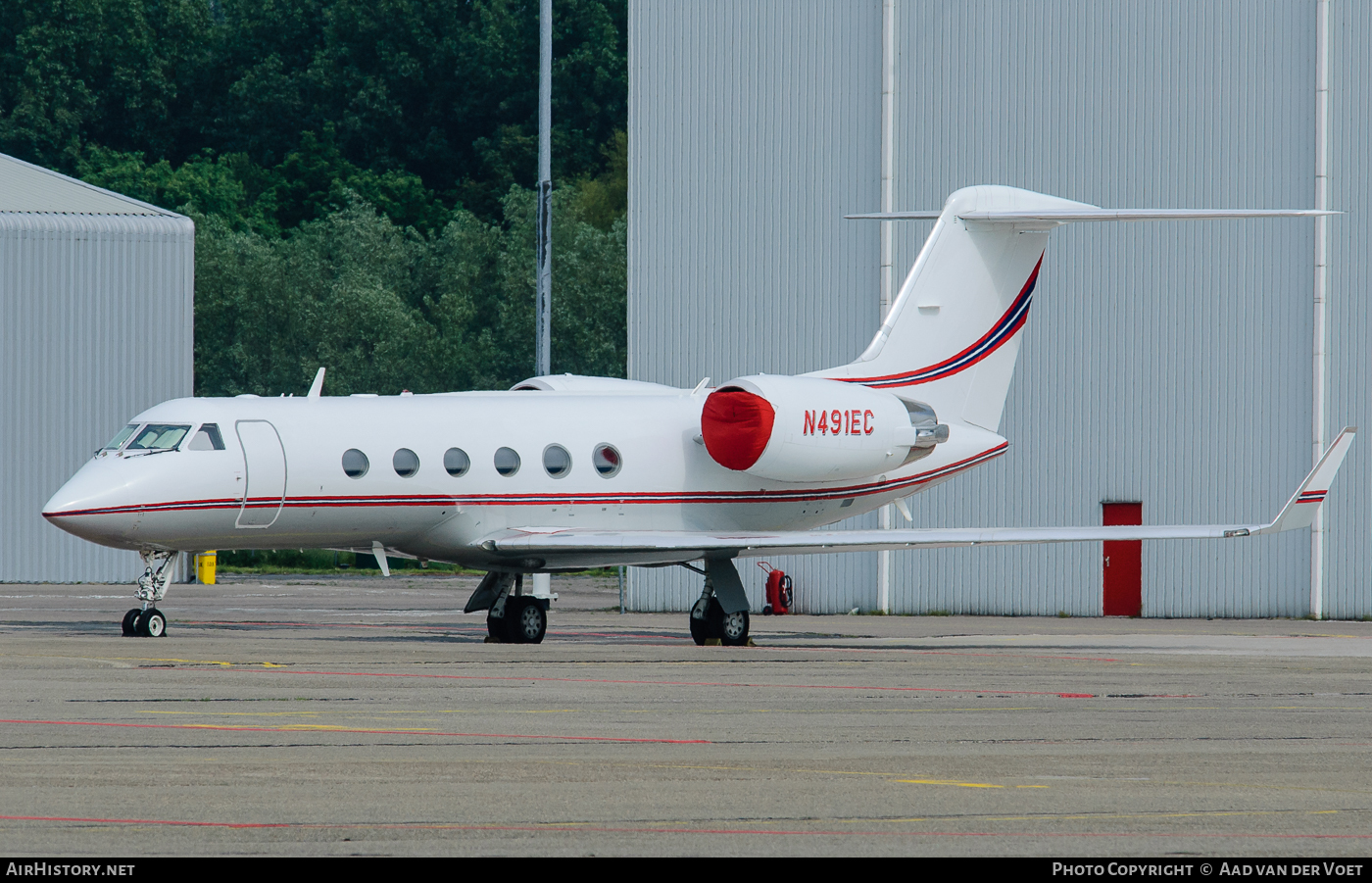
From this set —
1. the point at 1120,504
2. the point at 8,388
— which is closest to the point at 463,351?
the point at 8,388

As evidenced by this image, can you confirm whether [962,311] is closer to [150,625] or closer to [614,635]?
[614,635]

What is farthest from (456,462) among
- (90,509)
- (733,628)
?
(90,509)

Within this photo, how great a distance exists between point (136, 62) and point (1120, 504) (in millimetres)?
64948

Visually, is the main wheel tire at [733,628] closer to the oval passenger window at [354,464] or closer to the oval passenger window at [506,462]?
the oval passenger window at [506,462]

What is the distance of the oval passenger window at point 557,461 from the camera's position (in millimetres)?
25094

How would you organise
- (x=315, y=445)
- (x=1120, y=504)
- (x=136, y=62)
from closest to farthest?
(x=315, y=445)
(x=1120, y=504)
(x=136, y=62)

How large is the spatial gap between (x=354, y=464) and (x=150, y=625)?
3.11m

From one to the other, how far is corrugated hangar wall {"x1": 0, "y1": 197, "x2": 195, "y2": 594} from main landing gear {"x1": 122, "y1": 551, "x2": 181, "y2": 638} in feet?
56.8

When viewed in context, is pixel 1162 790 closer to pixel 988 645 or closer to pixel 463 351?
pixel 988 645

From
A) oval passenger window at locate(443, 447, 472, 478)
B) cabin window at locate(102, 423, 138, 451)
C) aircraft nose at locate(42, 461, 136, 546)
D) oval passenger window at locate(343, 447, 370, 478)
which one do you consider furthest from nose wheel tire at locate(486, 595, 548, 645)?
cabin window at locate(102, 423, 138, 451)

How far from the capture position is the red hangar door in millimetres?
33812

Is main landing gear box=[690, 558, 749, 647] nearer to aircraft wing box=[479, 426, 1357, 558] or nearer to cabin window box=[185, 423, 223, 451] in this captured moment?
aircraft wing box=[479, 426, 1357, 558]

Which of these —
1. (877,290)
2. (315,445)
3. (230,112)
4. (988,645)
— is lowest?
(988,645)
